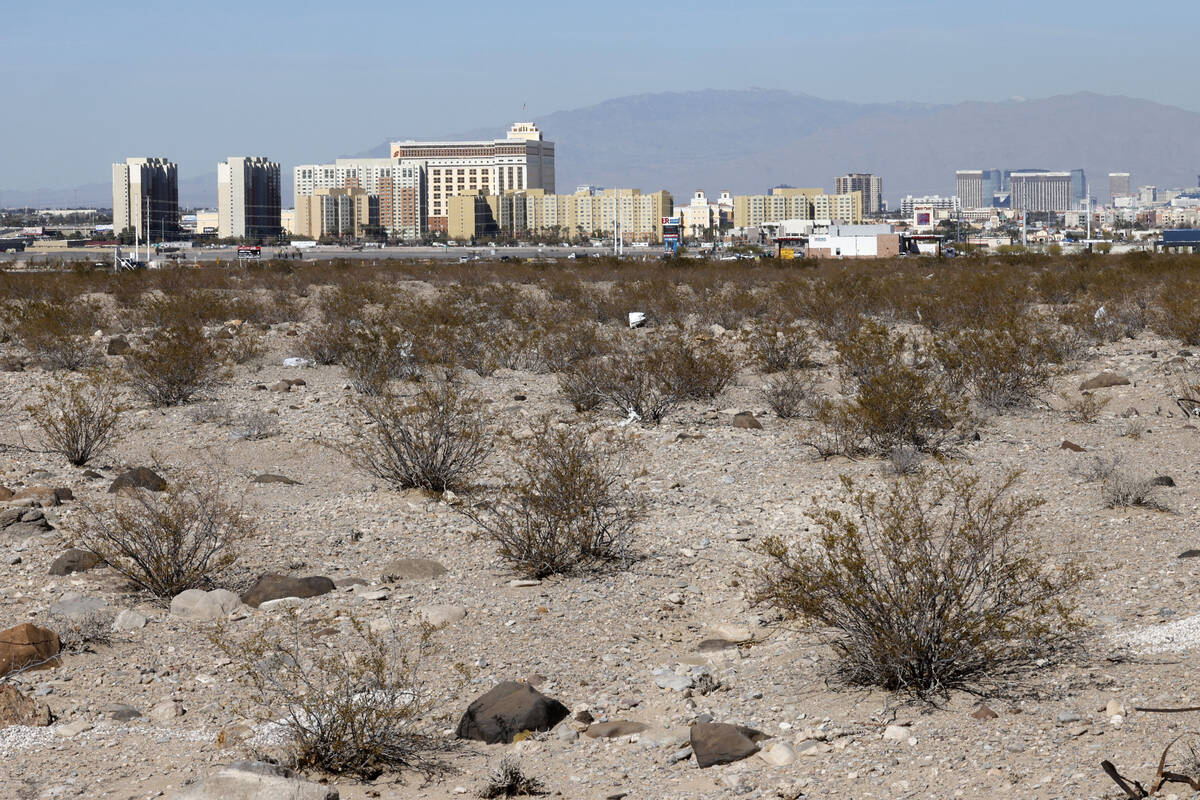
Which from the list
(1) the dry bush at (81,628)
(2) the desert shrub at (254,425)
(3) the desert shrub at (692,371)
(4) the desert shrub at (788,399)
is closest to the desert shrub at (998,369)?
(4) the desert shrub at (788,399)

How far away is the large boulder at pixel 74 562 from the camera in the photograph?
8.23m

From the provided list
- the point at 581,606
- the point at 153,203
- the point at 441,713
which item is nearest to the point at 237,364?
the point at 581,606

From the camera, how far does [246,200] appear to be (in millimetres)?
191625

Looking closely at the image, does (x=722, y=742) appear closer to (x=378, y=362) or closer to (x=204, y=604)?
(x=204, y=604)

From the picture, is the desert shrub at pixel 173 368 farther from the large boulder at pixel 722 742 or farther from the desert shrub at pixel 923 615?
the large boulder at pixel 722 742

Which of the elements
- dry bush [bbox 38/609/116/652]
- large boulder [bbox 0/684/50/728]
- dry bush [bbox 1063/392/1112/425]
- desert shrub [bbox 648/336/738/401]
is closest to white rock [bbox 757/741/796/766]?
large boulder [bbox 0/684/50/728]

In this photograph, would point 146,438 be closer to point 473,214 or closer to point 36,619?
point 36,619

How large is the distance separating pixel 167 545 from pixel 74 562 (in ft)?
2.36

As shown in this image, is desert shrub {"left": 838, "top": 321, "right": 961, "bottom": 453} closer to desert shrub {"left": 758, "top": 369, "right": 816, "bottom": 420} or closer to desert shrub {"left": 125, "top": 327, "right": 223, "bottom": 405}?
desert shrub {"left": 758, "top": 369, "right": 816, "bottom": 420}

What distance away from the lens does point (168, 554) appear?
801 cm

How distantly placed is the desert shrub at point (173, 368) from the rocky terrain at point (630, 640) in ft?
10.3

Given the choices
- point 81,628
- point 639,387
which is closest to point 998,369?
point 639,387

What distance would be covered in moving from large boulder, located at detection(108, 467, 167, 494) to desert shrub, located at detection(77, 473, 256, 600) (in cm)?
143

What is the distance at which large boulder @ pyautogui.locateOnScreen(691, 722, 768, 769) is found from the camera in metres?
5.46
